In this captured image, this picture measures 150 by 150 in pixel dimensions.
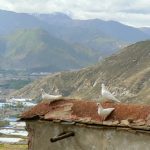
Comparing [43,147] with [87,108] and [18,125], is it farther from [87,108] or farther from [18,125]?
[18,125]

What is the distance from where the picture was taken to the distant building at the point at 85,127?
347 inches

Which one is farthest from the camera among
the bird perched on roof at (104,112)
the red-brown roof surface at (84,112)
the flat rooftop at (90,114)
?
the bird perched on roof at (104,112)

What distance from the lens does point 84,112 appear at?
31.5 ft

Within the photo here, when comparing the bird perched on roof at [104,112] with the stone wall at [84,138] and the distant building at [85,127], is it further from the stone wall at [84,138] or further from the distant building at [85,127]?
the stone wall at [84,138]

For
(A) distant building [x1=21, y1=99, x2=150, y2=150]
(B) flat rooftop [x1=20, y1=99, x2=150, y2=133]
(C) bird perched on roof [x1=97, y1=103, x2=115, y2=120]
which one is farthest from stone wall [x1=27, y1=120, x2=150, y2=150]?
(C) bird perched on roof [x1=97, y1=103, x2=115, y2=120]

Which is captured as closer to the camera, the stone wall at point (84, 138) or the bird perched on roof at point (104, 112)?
the stone wall at point (84, 138)

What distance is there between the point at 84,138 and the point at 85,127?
0.71 feet

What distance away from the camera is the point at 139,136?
877cm

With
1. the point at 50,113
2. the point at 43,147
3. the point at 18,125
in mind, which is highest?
the point at 50,113

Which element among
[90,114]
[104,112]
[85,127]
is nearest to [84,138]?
[85,127]

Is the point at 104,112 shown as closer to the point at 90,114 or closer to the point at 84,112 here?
the point at 90,114

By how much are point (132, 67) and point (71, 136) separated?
18565 centimetres

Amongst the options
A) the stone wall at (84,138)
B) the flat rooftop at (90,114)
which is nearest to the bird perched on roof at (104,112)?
the flat rooftop at (90,114)

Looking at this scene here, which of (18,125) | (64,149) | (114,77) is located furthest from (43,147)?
(114,77)
